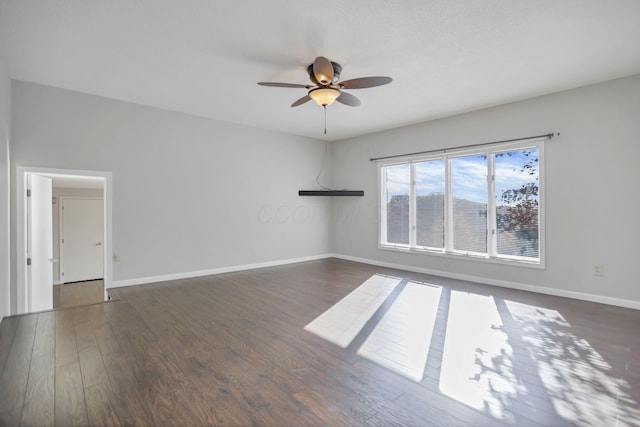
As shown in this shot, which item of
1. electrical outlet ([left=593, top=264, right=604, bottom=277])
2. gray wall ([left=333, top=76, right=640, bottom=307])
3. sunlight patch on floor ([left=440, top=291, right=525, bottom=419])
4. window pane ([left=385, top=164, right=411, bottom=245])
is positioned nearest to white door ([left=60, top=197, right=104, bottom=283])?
window pane ([left=385, top=164, right=411, bottom=245])

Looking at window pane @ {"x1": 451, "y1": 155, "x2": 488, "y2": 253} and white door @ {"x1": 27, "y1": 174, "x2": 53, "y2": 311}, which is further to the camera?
window pane @ {"x1": 451, "y1": 155, "x2": 488, "y2": 253}

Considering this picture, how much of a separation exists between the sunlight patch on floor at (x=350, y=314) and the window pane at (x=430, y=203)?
138cm

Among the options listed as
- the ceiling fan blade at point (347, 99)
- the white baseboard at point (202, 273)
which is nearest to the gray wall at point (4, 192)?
the white baseboard at point (202, 273)

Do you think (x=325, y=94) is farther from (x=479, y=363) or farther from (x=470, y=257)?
(x=470, y=257)

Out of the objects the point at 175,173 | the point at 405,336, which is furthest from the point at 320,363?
the point at 175,173

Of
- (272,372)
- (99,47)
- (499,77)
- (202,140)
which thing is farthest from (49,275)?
(499,77)

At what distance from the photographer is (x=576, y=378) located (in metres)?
2.22

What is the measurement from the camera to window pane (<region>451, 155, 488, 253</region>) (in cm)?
504

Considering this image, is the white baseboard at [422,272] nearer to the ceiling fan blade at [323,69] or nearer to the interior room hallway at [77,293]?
the interior room hallway at [77,293]

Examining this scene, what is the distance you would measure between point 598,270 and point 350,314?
3.33 metres

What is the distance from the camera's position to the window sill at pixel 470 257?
4500mm

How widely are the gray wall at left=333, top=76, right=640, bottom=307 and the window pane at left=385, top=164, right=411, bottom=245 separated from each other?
4.18 feet

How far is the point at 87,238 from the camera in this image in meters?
7.38

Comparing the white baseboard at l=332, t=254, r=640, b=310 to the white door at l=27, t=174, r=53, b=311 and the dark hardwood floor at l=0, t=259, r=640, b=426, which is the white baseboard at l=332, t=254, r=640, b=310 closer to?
the dark hardwood floor at l=0, t=259, r=640, b=426
